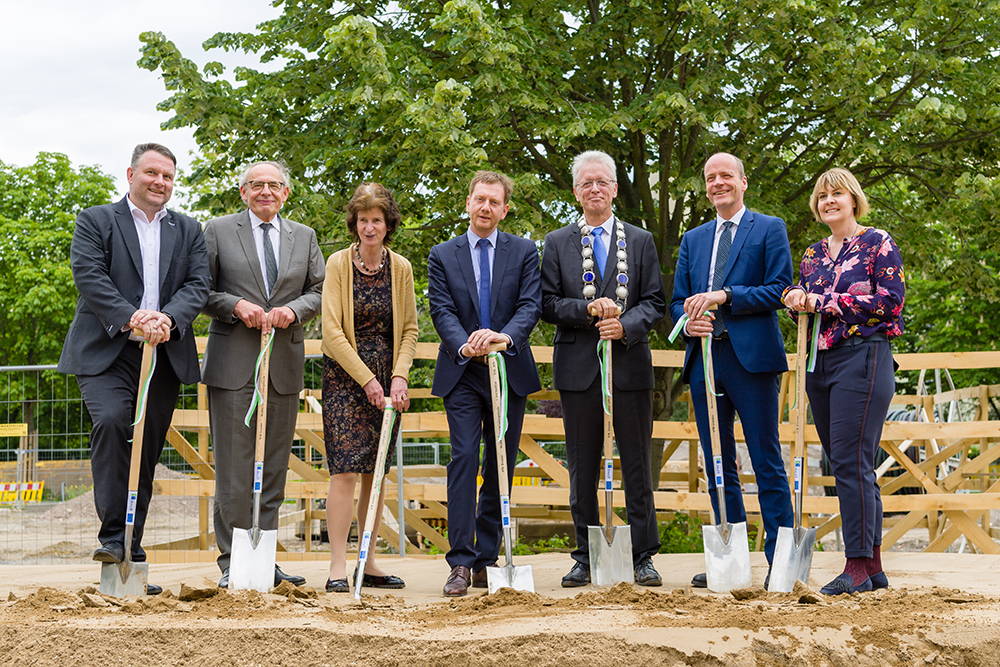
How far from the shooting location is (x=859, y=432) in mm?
3941

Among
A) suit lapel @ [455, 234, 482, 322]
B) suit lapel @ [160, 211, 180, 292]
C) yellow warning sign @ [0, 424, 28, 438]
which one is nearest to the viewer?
suit lapel @ [160, 211, 180, 292]

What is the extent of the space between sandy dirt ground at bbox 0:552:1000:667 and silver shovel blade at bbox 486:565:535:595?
17 centimetres

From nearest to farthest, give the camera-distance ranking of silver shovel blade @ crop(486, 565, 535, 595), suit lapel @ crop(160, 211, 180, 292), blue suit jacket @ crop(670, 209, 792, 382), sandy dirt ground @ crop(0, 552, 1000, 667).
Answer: sandy dirt ground @ crop(0, 552, 1000, 667) → silver shovel blade @ crop(486, 565, 535, 595) → blue suit jacket @ crop(670, 209, 792, 382) → suit lapel @ crop(160, 211, 180, 292)

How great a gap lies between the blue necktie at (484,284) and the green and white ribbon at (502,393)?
10.1 inches

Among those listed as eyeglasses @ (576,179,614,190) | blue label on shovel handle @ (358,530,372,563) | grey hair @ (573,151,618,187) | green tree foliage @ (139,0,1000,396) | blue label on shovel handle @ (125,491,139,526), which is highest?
green tree foliage @ (139,0,1000,396)

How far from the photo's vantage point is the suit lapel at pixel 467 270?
14.5 feet

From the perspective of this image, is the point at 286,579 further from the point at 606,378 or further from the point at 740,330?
the point at 740,330

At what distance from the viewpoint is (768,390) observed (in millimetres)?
4227

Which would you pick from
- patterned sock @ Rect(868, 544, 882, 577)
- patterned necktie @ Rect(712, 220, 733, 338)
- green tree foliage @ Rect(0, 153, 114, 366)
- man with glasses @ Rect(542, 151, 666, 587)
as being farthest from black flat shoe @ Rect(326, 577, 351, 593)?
green tree foliage @ Rect(0, 153, 114, 366)

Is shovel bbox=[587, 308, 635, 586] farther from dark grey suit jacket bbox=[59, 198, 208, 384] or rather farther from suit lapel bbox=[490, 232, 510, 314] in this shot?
dark grey suit jacket bbox=[59, 198, 208, 384]

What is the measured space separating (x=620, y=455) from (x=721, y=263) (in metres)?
1.07

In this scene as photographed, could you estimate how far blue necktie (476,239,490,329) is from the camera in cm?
442

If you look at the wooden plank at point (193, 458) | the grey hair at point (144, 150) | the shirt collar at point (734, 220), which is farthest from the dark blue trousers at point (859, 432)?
the wooden plank at point (193, 458)

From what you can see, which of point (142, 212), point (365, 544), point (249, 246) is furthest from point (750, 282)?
point (142, 212)
